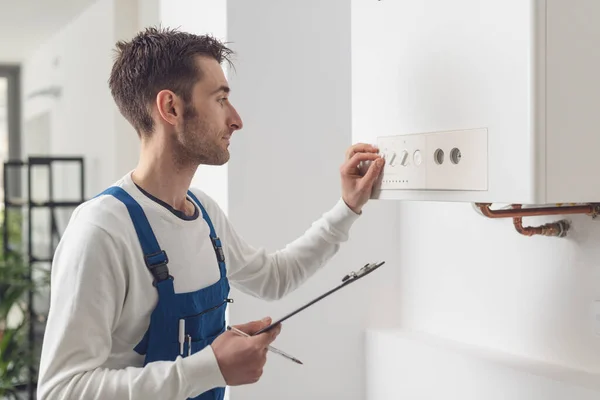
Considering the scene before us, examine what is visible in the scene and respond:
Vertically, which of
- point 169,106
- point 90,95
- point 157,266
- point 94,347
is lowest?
point 94,347

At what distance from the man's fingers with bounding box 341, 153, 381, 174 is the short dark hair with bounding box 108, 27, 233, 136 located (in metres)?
0.36

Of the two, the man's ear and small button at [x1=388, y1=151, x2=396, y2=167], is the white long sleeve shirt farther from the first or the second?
small button at [x1=388, y1=151, x2=396, y2=167]

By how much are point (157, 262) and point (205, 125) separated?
28cm

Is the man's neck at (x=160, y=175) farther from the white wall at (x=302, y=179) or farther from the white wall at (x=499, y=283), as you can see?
the white wall at (x=499, y=283)

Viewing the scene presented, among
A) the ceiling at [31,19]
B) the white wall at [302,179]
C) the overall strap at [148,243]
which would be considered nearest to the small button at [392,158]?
the overall strap at [148,243]

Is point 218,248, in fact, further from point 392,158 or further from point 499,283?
point 499,283

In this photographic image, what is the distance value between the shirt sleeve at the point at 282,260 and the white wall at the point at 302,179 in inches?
12.6

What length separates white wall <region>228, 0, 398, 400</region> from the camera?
205cm

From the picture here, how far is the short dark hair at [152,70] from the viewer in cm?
142

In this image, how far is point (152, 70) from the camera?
4.66 feet

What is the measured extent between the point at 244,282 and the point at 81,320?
1.90ft

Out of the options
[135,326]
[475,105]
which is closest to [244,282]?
[135,326]

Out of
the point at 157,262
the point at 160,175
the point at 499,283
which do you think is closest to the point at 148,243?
the point at 157,262

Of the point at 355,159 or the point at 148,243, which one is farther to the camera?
the point at 355,159
